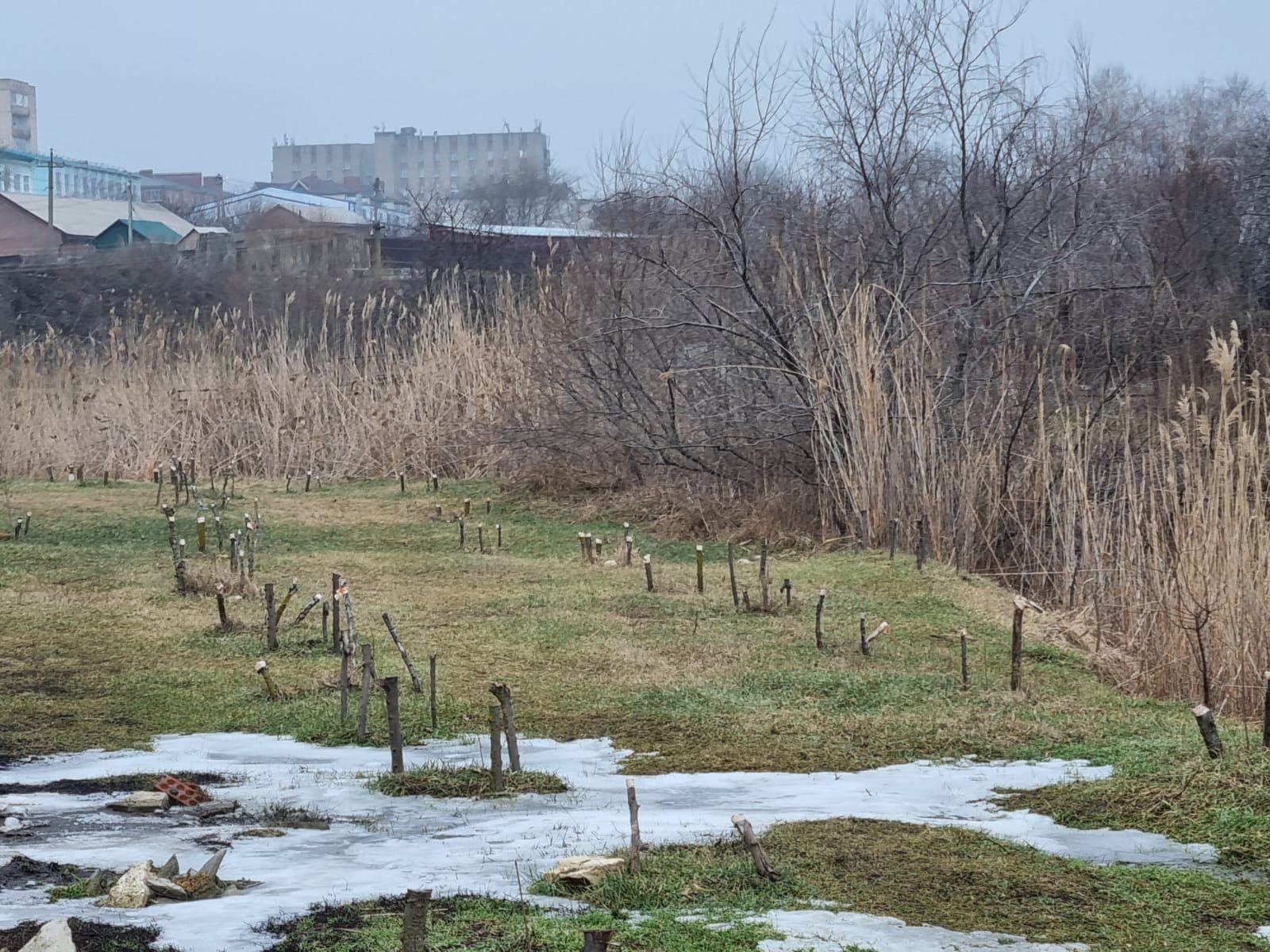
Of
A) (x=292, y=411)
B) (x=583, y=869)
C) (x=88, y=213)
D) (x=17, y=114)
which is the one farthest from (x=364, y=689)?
(x=17, y=114)

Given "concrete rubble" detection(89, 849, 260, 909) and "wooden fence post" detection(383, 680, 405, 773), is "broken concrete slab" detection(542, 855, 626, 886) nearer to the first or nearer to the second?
"concrete rubble" detection(89, 849, 260, 909)

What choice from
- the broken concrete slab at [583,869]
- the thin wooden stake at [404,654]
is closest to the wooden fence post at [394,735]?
the thin wooden stake at [404,654]

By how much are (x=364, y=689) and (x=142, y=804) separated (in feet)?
3.73

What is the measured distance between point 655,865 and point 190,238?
46.0m

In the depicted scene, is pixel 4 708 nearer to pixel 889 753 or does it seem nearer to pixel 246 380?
pixel 889 753

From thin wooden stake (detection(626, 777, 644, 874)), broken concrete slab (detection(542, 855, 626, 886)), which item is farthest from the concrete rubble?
thin wooden stake (detection(626, 777, 644, 874))

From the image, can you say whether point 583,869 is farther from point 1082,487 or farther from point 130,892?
point 1082,487

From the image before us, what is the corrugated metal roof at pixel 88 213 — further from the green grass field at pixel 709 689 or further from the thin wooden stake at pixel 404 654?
the thin wooden stake at pixel 404 654

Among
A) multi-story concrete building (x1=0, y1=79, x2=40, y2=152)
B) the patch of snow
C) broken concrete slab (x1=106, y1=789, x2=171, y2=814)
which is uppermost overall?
multi-story concrete building (x1=0, y1=79, x2=40, y2=152)

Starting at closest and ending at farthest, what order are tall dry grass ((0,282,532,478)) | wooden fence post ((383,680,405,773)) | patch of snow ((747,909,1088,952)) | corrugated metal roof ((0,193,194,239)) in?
1. patch of snow ((747,909,1088,952))
2. wooden fence post ((383,680,405,773))
3. tall dry grass ((0,282,532,478))
4. corrugated metal roof ((0,193,194,239))

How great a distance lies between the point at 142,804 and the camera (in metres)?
5.05

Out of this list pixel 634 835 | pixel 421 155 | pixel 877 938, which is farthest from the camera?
pixel 421 155

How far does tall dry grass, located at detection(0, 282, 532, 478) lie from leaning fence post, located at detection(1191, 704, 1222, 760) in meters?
11.9

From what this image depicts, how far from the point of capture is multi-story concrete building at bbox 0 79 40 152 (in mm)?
94688
